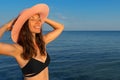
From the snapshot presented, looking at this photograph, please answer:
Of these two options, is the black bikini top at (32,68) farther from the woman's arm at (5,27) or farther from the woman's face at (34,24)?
the woman's arm at (5,27)

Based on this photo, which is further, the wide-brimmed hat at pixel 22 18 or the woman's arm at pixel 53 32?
the woman's arm at pixel 53 32

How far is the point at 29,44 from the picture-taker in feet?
15.7

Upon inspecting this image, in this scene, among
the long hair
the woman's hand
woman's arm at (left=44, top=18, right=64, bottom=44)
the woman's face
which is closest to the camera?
the long hair

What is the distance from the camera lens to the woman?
15.1 ft

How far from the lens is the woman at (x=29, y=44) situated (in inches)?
181

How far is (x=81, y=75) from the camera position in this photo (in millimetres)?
22719

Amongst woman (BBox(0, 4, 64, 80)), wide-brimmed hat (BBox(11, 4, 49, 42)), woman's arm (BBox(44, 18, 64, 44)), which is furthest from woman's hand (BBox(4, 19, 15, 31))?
woman's arm (BBox(44, 18, 64, 44))

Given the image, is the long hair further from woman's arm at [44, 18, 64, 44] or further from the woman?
woman's arm at [44, 18, 64, 44]

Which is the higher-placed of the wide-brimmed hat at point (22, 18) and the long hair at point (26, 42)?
the wide-brimmed hat at point (22, 18)

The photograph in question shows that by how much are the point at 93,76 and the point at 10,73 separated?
6540mm

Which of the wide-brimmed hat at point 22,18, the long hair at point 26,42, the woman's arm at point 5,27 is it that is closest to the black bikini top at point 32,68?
the long hair at point 26,42

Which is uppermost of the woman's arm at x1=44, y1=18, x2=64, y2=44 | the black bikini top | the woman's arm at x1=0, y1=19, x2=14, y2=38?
the woman's arm at x1=0, y1=19, x2=14, y2=38

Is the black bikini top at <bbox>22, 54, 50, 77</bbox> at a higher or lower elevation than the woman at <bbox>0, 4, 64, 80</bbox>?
lower

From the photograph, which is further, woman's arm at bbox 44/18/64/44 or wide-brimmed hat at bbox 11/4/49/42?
woman's arm at bbox 44/18/64/44
